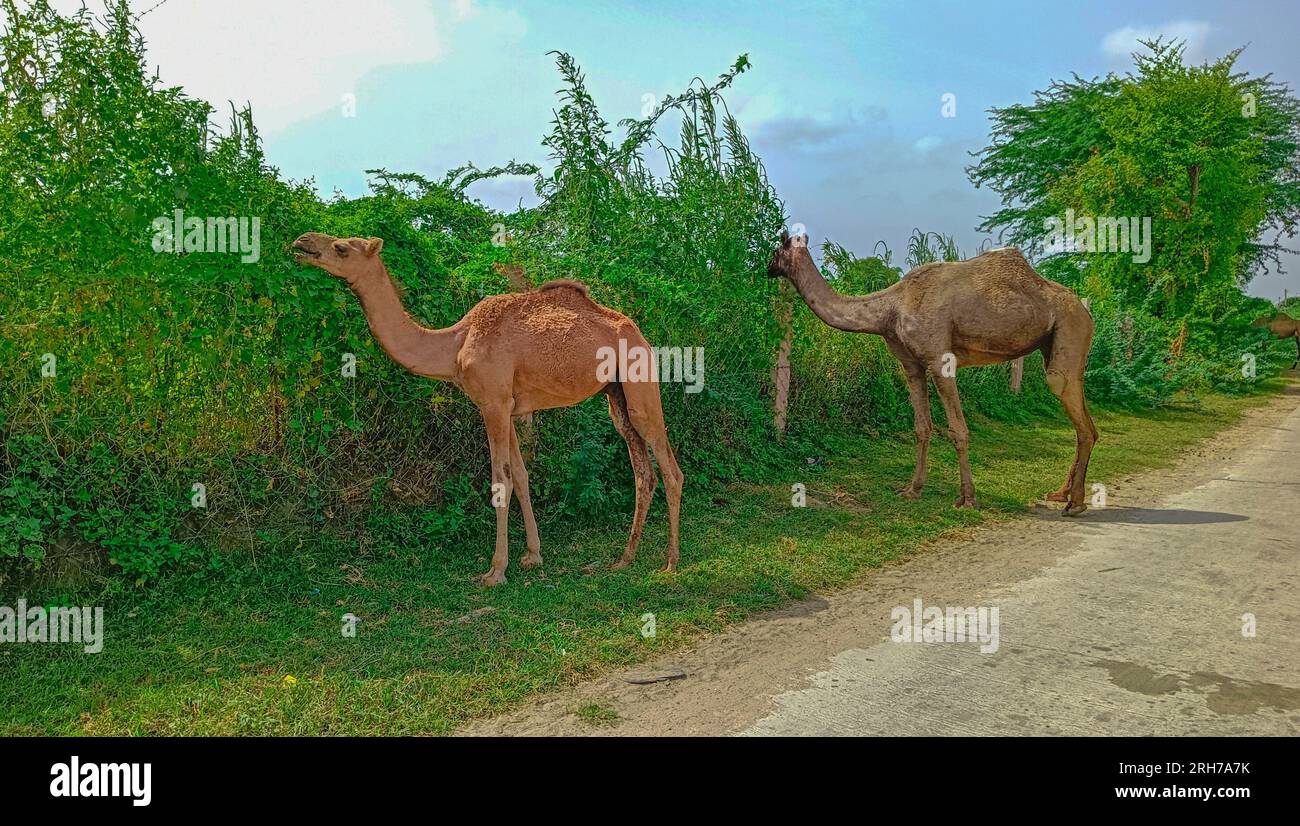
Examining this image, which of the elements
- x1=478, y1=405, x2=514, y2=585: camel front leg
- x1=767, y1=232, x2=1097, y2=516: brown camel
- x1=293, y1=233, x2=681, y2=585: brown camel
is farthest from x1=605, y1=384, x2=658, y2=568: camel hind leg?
x1=767, y1=232, x2=1097, y2=516: brown camel

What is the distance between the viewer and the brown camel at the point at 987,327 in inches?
335

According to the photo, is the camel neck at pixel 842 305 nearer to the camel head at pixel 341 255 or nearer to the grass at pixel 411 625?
the grass at pixel 411 625

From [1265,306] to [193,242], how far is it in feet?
130

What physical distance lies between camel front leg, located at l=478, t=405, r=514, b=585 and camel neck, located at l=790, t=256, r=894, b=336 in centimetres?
464

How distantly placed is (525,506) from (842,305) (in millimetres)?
4788

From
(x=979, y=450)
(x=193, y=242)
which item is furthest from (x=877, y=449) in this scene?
(x=193, y=242)

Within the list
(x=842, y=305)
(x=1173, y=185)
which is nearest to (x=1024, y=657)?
(x=842, y=305)

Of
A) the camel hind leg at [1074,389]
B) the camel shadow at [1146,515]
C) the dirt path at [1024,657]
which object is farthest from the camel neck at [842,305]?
the dirt path at [1024,657]

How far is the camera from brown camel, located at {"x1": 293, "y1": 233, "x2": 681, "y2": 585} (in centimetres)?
550

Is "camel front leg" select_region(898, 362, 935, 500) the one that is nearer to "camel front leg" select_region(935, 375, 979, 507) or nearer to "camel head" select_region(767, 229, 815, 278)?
"camel front leg" select_region(935, 375, 979, 507)
